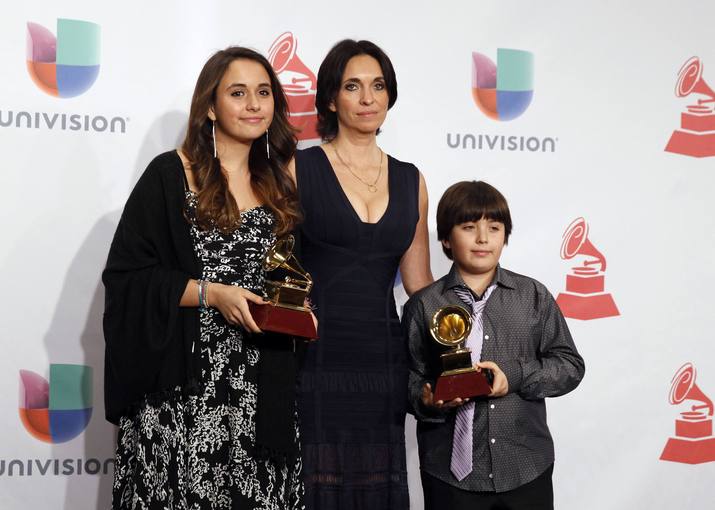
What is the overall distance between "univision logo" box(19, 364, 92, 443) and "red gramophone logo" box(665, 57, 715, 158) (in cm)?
229

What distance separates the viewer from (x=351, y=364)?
227 centimetres

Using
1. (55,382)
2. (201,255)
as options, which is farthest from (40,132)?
(201,255)

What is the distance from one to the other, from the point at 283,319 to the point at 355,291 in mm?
333

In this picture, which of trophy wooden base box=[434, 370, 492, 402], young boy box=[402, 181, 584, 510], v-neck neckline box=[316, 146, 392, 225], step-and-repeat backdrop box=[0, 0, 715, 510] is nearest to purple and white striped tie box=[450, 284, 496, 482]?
young boy box=[402, 181, 584, 510]

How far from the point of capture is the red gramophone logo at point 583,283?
10.9 feet

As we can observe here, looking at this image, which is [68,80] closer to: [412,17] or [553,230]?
[412,17]

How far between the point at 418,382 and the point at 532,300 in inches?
14.4

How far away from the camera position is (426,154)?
3.18m

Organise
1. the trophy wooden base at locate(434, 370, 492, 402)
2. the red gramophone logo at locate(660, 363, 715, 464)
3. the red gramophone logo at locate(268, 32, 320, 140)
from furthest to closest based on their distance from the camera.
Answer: the red gramophone logo at locate(660, 363, 715, 464) → the red gramophone logo at locate(268, 32, 320, 140) → the trophy wooden base at locate(434, 370, 492, 402)

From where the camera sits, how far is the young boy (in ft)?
7.39

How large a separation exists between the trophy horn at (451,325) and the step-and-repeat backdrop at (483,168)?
1036 millimetres

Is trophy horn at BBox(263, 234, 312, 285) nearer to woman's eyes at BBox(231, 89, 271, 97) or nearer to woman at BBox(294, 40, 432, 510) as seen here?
woman at BBox(294, 40, 432, 510)

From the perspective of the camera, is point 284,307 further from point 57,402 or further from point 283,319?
point 57,402

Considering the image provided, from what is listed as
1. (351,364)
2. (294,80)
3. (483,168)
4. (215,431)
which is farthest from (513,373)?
(294,80)
